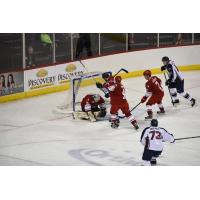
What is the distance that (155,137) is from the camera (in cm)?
928

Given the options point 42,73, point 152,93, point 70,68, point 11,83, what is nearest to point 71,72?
point 70,68

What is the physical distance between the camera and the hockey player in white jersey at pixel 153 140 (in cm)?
927

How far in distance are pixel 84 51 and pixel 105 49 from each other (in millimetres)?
172

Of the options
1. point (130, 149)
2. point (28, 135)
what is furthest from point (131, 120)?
point (28, 135)

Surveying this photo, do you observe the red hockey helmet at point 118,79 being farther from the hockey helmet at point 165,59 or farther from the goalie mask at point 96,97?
the hockey helmet at point 165,59

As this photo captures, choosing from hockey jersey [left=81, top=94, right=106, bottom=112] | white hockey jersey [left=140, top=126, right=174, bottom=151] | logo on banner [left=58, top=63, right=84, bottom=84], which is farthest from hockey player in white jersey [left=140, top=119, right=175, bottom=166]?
logo on banner [left=58, top=63, right=84, bottom=84]

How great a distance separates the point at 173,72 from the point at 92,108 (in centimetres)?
73

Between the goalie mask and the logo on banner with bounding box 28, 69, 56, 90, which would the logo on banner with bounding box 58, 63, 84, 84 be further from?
the goalie mask

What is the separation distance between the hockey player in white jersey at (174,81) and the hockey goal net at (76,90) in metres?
0.55

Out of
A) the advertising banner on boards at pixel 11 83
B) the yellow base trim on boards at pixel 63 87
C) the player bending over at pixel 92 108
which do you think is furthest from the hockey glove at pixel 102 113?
the advertising banner on boards at pixel 11 83

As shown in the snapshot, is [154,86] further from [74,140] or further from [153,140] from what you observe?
[74,140]

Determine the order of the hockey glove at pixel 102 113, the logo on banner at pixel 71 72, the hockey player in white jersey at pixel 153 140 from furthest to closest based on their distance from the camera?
the hockey glove at pixel 102 113, the logo on banner at pixel 71 72, the hockey player in white jersey at pixel 153 140

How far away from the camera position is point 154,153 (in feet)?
30.4

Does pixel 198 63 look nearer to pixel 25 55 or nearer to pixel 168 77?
pixel 168 77
